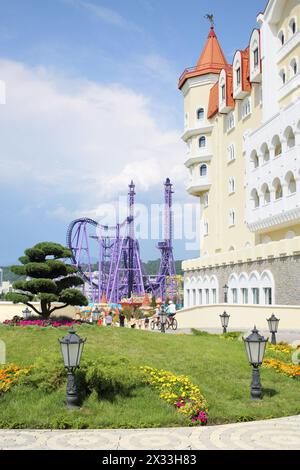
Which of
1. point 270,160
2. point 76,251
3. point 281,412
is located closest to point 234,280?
point 270,160

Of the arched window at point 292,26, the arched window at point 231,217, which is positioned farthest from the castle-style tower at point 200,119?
the arched window at point 292,26

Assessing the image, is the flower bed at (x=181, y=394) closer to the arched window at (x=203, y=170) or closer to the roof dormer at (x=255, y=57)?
the roof dormer at (x=255, y=57)

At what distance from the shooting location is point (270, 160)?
93.7 ft

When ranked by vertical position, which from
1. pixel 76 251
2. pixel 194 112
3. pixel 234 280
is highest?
pixel 194 112

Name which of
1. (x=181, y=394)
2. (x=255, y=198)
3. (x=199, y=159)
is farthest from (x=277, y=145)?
(x=181, y=394)

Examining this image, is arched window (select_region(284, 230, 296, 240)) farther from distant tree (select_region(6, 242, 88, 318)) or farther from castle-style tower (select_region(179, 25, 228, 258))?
castle-style tower (select_region(179, 25, 228, 258))

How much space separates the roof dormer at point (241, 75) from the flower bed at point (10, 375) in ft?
92.7

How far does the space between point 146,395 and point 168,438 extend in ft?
6.36

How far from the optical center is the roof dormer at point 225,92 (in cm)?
3653

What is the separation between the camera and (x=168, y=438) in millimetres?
7070

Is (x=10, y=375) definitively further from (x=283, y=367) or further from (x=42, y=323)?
(x=42, y=323)

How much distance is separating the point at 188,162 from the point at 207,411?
114ft

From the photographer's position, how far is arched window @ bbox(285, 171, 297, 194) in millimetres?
26594
